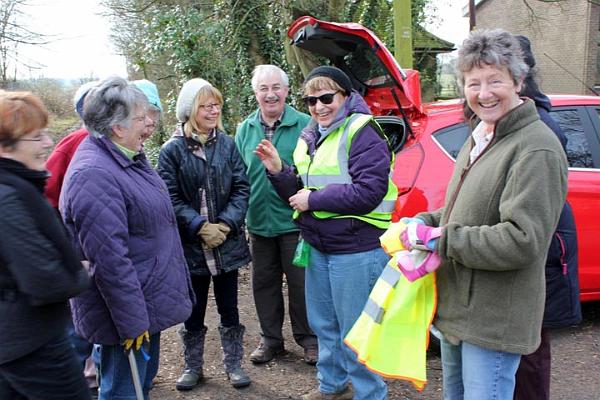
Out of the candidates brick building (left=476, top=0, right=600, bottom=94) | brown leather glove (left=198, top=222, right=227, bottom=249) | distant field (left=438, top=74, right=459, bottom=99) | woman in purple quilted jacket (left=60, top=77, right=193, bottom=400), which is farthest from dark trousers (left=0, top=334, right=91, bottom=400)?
brick building (left=476, top=0, right=600, bottom=94)

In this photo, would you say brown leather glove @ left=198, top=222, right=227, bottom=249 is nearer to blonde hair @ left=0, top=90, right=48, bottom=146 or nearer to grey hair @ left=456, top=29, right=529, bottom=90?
blonde hair @ left=0, top=90, right=48, bottom=146

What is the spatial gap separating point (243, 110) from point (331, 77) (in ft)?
18.4

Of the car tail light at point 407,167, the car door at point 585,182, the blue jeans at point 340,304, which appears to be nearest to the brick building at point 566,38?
the car door at point 585,182

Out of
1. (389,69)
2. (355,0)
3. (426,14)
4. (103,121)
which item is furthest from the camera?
(426,14)

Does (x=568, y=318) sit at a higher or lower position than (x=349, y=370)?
higher

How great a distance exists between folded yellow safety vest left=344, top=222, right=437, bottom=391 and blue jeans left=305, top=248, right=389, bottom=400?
0.68 metres

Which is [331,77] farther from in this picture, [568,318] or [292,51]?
[292,51]

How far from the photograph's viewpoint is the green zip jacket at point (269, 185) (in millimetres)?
3807

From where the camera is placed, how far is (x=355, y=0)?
8.22 meters

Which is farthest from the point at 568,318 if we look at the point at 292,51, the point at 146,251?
the point at 292,51

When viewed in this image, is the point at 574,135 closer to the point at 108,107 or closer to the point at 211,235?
the point at 211,235

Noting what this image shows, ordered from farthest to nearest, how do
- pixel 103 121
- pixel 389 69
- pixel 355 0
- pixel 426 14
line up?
pixel 426 14 → pixel 355 0 → pixel 389 69 → pixel 103 121

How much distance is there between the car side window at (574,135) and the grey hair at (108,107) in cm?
310

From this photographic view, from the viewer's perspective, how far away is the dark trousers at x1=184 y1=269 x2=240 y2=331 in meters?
3.57
